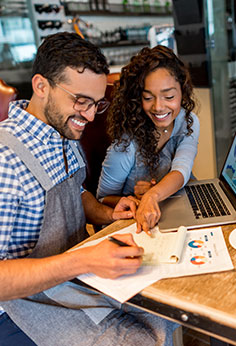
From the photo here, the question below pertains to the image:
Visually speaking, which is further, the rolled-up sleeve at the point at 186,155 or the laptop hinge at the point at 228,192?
the rolled-up sleeve at the point at 186,155

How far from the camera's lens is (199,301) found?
2.55 ft

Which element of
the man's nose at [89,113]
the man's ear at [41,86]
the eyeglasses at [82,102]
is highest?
the man's ear at [41,86]

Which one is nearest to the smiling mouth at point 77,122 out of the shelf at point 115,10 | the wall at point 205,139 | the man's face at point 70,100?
the man's face at point 70,100

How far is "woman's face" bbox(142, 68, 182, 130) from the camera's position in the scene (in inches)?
60.9

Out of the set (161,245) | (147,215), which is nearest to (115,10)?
(147,215)

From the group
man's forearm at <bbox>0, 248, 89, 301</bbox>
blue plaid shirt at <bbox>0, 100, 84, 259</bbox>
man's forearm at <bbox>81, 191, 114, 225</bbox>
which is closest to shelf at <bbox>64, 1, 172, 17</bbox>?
man's forearm at <bbox>81, 191, 114, 225</bbox>

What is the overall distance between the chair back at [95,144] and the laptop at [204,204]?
1.62 ft

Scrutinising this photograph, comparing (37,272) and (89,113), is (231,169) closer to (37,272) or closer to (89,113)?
(89,113)

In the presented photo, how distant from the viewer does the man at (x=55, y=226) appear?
35.7 inches

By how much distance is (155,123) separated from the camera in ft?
5.44

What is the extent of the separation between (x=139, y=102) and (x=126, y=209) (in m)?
0.54

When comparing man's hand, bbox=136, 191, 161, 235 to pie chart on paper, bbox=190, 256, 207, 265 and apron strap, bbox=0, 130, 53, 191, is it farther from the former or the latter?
apron strap, bbox=0, 130, 53, 191

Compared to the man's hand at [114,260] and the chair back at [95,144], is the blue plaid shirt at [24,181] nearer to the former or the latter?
the man's hand at [114,260]

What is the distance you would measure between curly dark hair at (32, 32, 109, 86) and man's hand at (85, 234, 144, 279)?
1.85ft
